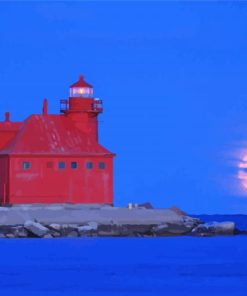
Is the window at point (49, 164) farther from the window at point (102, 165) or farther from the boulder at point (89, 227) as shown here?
the boulder at point (89, 227)

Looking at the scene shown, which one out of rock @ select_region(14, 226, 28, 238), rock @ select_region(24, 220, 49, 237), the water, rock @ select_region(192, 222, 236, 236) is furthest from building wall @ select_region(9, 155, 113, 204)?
rock @ select_region(192, 222, 236, 236)

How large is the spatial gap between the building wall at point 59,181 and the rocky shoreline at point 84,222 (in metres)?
2.21

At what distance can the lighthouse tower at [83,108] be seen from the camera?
62062 mm

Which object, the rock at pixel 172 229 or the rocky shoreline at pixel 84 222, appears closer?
the rocky shoreline at pixel 84 222

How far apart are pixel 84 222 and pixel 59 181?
4502 mm

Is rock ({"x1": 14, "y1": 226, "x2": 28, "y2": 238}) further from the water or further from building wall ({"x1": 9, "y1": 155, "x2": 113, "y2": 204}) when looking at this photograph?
building wall ({"x1": 9, "y1": 155, "x2": 113, "y2": 204})

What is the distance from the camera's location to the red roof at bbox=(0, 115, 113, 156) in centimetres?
6006

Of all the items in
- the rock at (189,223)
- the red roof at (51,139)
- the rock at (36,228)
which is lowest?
the rock at (36,228)

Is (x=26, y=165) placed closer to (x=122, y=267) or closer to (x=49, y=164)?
(x=49, y=164)

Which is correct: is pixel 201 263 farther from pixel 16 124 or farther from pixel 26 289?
Answer: pixel 16 124

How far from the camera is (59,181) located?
197ft

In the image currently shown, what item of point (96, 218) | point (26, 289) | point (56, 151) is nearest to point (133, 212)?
point (96, 218)

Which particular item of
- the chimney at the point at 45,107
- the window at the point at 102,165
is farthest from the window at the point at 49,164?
the chimney at the point at 45,107

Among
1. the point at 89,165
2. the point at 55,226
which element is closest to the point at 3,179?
the point at 89,165
